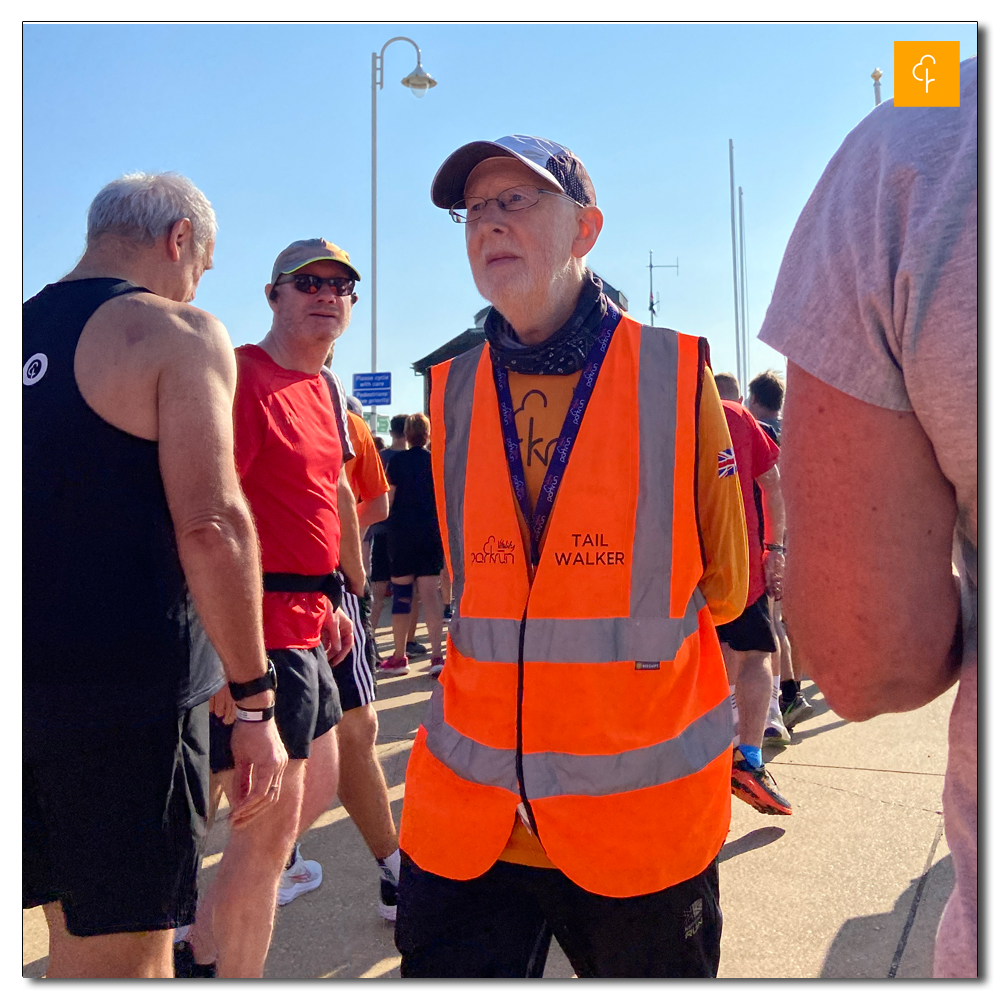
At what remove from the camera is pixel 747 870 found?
325cm

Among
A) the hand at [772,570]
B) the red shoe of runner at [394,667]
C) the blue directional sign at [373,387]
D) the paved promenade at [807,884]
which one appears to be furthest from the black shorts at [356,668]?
the blue directional sign at [373,387]

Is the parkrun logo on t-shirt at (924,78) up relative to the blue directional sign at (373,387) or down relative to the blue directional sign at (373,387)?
down

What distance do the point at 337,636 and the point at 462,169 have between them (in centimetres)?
163

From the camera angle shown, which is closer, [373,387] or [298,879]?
[298,879]

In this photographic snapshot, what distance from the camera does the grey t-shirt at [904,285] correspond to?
741 mm

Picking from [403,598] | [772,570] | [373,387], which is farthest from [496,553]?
[373,387]

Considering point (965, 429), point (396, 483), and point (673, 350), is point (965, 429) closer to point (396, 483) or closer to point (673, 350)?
point (673, 350)

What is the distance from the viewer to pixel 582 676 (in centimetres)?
158

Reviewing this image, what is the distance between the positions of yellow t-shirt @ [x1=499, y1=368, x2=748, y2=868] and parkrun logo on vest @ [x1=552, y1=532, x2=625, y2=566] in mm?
90

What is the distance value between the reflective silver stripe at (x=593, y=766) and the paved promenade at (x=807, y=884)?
1296 millimetres

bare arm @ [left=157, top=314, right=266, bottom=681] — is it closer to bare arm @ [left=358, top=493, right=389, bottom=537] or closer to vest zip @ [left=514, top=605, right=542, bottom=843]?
vest zip @ [left=514, top=605, right=542, bottom=843]

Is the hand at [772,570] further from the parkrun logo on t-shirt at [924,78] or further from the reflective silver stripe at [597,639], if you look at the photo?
the parkrun logo on t-shirt at [924,78]

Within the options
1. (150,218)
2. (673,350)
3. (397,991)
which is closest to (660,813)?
(397,991)

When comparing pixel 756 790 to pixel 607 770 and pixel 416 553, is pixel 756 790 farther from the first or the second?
pixel 416 553
